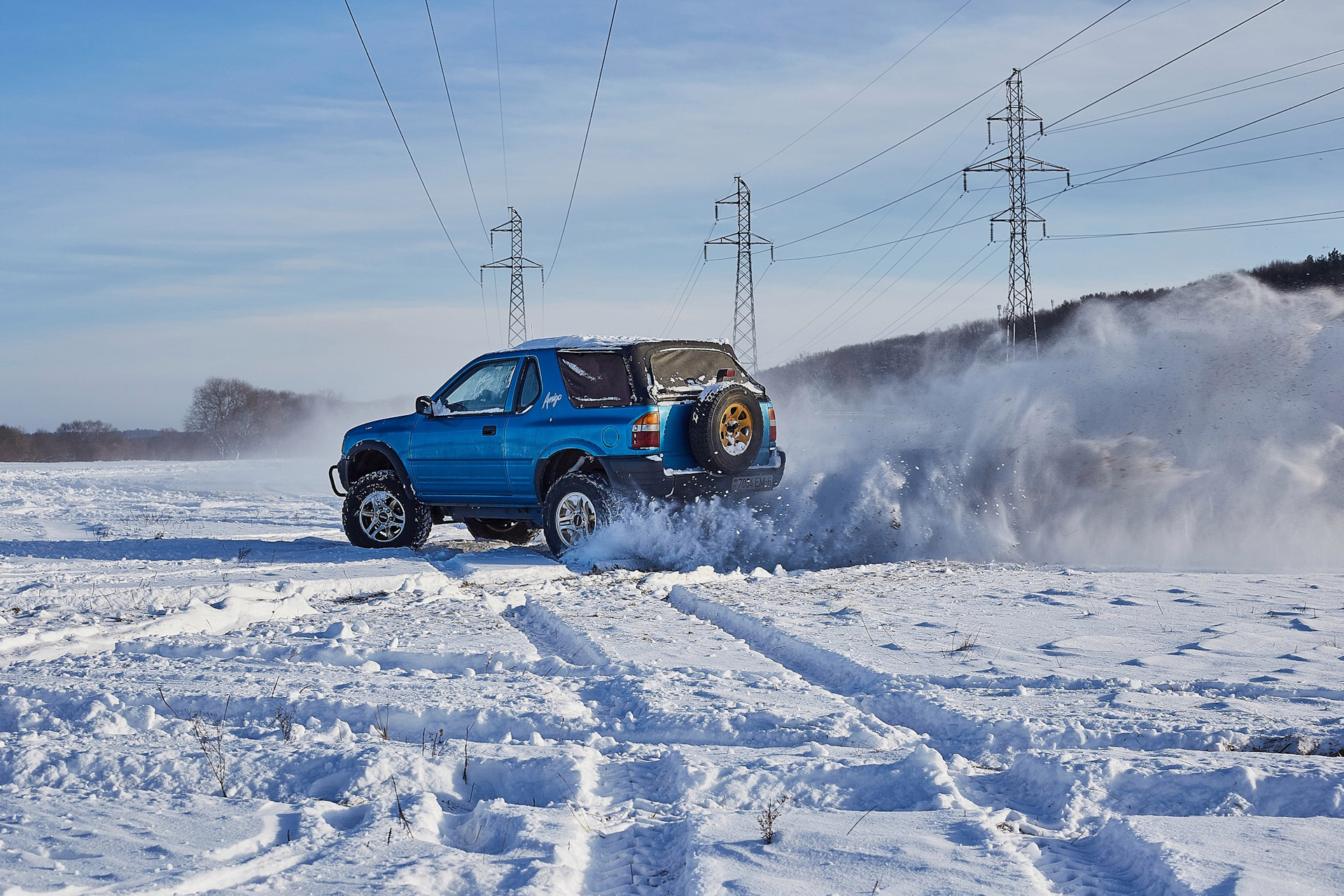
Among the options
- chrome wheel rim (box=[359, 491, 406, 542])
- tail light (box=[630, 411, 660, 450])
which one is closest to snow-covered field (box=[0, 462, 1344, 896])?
tail light (box=[630, 411, 660, 450])

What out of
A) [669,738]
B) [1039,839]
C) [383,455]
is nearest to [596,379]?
[383,455]

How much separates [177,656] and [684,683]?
2.99 meters

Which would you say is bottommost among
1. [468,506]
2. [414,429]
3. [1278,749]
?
[1278,749]

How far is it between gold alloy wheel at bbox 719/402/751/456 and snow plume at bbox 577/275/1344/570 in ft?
1.92

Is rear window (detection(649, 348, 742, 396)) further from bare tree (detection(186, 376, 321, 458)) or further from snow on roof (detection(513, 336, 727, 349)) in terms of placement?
bare tree (detection(186, 376, 321, 458))

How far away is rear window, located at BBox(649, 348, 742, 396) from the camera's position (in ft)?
30.4

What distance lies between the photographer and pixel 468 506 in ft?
33.7

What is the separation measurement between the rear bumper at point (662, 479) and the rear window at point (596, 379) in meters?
0.55

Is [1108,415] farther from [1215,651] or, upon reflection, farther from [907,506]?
[1215,651]

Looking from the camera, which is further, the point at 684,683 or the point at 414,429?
the point at 414,429

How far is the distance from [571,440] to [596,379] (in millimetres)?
607

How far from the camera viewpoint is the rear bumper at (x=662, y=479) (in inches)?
357

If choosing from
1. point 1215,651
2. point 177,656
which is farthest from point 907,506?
point 177,656

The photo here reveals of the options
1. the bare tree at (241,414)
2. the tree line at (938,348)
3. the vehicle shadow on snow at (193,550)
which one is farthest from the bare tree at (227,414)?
the vehicle shadow on snow at (193,550)
